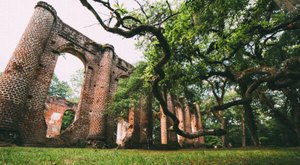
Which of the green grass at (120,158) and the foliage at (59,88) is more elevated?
the foliage at (59,88)

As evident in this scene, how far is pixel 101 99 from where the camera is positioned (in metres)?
13.3

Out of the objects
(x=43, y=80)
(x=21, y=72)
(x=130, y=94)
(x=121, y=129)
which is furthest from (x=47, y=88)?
(x=121, y=129)

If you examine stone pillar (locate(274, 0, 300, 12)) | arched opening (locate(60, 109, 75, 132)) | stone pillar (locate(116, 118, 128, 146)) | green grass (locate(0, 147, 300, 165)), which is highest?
arched opening (locate(60, 109, 75, 132))

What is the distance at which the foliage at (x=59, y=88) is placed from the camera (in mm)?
35291

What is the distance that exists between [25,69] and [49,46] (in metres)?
2.88

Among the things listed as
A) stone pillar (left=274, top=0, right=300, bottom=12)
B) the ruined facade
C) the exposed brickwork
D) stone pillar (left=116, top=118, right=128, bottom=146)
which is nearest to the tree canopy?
stone pillar (left=274, top=0, right=300, bottom=12)

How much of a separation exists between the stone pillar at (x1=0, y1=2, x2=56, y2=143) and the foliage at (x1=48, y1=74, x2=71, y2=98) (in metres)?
27.0

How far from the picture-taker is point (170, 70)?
671 centimetres

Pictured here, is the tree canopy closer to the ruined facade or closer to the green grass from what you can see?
the green grass

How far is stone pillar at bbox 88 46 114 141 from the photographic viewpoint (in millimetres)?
12235

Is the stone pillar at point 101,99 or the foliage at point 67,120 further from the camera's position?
the foliage at point 67,120

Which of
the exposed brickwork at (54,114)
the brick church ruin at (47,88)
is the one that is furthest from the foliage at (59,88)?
the brick church ruin at (47,88)

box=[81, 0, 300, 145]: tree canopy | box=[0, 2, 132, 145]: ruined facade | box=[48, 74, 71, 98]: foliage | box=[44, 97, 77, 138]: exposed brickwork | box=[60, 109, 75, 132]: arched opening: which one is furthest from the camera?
box=[48, 74, 71, 98]: foliage

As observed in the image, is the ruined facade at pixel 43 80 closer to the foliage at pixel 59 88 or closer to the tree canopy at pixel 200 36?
the tree canopy at pixel 200 36
